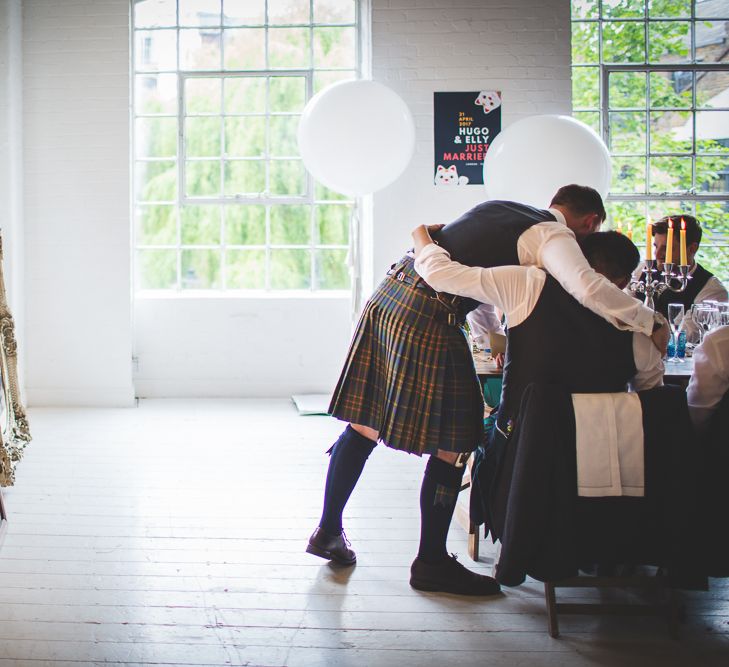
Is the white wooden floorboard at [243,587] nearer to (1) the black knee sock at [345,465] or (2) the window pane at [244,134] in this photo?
(1) the black knee sock at [345,465]

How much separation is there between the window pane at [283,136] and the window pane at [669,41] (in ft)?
7.86

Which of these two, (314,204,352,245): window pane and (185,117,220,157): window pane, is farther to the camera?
(314,204,352,245): window pane

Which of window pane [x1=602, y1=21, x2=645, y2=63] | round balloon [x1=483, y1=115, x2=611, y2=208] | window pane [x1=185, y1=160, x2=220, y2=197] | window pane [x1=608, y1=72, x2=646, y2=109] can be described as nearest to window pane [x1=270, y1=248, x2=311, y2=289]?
window pane [x1=185, y1=160, x2=220, y2=197]

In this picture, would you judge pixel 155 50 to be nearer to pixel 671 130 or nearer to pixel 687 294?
pixel 671 130

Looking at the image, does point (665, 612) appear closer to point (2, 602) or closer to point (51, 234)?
point (2, 602)

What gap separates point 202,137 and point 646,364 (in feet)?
13.9

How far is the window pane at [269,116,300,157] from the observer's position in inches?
229

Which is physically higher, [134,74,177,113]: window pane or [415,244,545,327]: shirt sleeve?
[134,74,177,113]: window pane

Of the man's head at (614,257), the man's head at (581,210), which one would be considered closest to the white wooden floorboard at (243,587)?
the man's head at (614,257)

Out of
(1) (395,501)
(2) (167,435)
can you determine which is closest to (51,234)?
(2) (167,435)

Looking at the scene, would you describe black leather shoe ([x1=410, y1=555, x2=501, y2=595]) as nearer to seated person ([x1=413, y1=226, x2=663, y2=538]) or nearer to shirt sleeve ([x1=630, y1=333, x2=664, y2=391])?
seated person ([x1=413, y1=226, x2=663, y2=538])

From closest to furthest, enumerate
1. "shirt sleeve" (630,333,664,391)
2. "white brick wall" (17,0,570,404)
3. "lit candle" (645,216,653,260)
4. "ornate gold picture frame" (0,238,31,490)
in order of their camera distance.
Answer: "shirt sleeve" (630,333,664,391) < "lit candle" (645,216,653,260) < "ornate gold picture frame" (0,238,31,490) < "white brick wall" (17,0,570,404)

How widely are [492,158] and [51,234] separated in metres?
2.83

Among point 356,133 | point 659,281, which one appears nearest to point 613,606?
point 659,281
